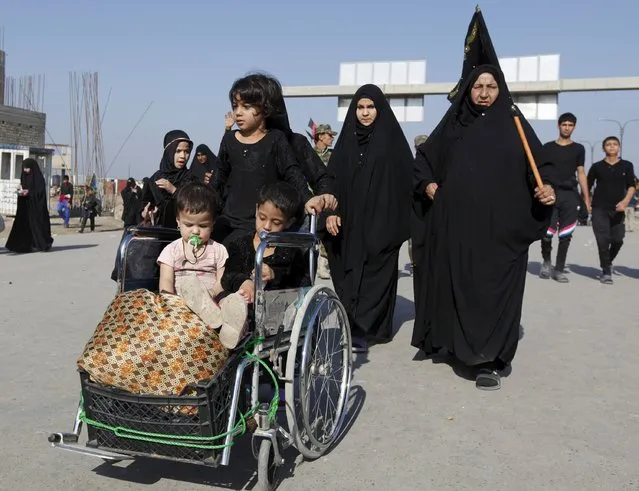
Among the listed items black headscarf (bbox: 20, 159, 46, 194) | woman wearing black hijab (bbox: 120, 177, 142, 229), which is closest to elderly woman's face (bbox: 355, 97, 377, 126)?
woman wearing black hijab (bbox: 120, 177, 142, 229)

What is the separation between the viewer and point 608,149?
990 centimetres

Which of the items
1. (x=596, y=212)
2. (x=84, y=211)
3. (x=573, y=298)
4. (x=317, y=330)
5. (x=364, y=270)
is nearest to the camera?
(x=317, y=330)

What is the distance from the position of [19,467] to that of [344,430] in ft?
4.77

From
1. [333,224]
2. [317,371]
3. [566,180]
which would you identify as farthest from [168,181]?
[566,180]

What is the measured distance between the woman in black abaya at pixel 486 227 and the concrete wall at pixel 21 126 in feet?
Answer: 92.3

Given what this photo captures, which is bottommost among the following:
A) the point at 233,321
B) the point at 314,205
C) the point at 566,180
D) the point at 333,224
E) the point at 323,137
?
the point at 233,321

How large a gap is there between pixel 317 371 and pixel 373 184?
223cm

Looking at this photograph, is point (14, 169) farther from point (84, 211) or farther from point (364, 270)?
point (364, 270)

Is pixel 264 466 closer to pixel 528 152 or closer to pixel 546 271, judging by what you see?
pixel 528 152

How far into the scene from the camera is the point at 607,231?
381 inches

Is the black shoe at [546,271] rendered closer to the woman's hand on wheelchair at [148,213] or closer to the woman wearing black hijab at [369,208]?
the woman wearing black hijab at [369,208]

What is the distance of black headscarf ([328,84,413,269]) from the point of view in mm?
5211

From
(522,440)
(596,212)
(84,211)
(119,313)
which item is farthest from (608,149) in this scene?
(84,211)

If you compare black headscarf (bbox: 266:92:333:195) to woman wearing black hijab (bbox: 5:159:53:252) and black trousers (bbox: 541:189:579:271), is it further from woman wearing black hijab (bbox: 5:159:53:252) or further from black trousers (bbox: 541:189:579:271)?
woman wearing black hijab (bbox: 5:159:53:252)
